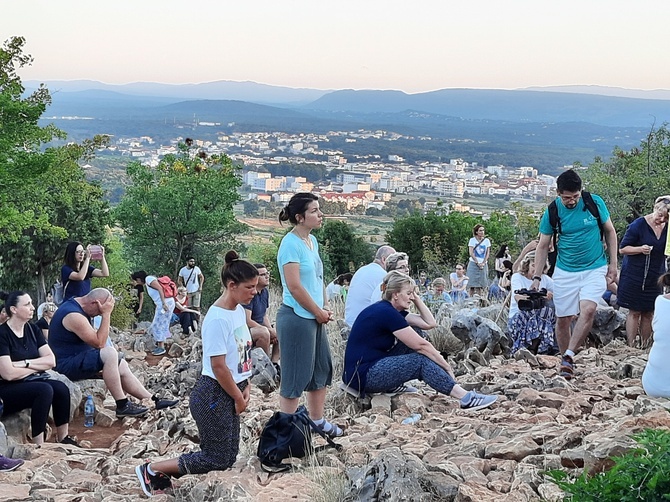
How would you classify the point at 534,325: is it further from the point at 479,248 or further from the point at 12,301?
the point at 479,248

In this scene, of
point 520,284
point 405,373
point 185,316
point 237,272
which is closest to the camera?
point 237,272

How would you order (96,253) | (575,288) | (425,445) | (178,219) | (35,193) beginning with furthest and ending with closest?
1. (178,219)
2. (35,193)
3. (96,253)
4. (575,288)
5. (425,445)

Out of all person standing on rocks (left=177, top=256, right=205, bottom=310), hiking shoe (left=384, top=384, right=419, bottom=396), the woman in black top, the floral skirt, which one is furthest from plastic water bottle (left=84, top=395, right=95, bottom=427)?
person standing on rocks (left=177, top=256, right=205, bottom=310)

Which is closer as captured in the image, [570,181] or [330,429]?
[330,429]

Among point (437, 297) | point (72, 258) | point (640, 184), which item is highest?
point (72, 258)

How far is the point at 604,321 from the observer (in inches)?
339

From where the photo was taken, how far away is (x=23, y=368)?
6.42 meters

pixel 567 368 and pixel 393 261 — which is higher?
pixel 393 261

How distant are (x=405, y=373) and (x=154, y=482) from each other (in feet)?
6.87

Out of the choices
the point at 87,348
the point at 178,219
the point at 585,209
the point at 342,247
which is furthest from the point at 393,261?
the point at 178,219

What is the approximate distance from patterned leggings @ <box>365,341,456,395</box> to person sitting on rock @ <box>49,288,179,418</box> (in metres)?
2.34

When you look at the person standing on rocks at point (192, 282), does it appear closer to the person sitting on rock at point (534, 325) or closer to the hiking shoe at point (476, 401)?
the person sitting on rock at point (534, 325)

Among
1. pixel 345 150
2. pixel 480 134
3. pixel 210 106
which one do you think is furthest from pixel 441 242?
pixel 210 106

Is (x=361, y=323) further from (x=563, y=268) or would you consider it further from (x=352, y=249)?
(x=352, y=249)
